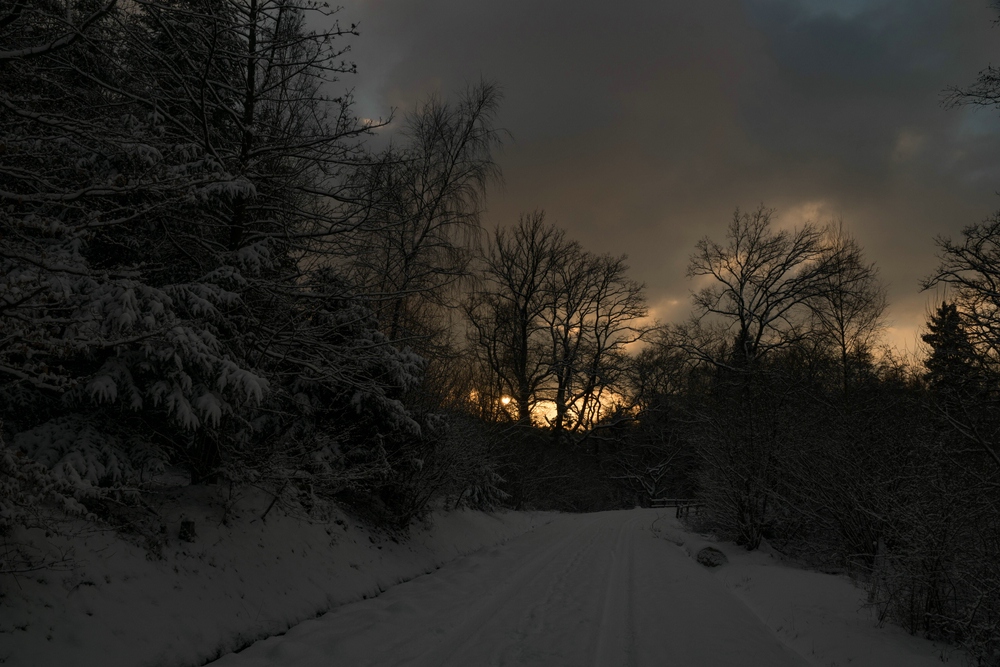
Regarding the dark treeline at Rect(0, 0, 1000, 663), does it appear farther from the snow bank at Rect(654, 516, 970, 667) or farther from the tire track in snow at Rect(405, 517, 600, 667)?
the tire track in snow at Rect(405, 517, 600, 667)

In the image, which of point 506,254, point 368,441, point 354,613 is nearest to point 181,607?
point 354,613

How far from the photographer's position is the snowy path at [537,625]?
17.7 feet

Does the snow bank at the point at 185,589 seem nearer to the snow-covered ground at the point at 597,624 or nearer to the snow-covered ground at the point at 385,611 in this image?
the snow-covered ground at the point at 385,611

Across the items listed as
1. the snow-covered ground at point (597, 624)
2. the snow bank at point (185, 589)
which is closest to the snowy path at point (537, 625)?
the snow-covered ground at point (597, 624)

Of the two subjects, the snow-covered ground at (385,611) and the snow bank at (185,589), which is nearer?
the snow bank at (185,589)

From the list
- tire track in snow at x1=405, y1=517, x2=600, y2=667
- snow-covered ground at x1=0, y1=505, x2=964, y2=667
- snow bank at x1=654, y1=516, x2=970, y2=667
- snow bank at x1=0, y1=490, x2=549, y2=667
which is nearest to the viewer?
snow bank at x1=0, y1=490, x2=549, y2=667

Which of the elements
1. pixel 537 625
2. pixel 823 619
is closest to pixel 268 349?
pixel 537 625

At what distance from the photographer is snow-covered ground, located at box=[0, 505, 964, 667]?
468 centimetres

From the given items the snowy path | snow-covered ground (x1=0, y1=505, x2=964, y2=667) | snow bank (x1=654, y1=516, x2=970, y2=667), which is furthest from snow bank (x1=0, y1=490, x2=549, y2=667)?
snow bank (x1=654, y1=516, x2=970, y2=667)

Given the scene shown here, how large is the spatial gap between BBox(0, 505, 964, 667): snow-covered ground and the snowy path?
28 mm

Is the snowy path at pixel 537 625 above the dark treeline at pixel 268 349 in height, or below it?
below

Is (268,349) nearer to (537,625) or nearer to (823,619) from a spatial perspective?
(537,625)

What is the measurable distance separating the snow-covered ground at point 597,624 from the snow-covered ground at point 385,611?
0.03m

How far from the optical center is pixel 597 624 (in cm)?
675
